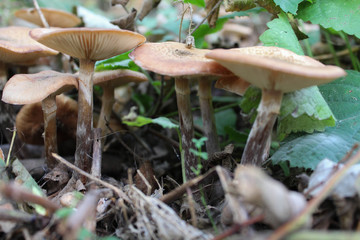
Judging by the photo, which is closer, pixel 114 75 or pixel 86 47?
pixel 86 47

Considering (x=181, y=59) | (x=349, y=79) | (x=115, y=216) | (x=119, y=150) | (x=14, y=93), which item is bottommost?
(x=119, y=150)

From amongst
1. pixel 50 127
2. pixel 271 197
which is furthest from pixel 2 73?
pixel 271 197

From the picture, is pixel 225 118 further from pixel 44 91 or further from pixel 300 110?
pixel 44 91

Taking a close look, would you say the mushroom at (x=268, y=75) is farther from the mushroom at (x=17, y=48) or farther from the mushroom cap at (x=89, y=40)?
the mushroom at (x=17, y=48)

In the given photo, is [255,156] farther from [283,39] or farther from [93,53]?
[93,53]

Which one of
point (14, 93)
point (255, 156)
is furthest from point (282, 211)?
point (14, 93)

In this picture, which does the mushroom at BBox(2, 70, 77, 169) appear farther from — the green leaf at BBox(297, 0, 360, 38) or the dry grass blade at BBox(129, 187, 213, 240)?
the green leaf at BBox(297, 0, 360, 38)

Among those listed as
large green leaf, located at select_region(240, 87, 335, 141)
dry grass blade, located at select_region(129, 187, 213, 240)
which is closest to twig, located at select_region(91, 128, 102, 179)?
dry grass blade, located at select_region(129, 187, 213, 240)
